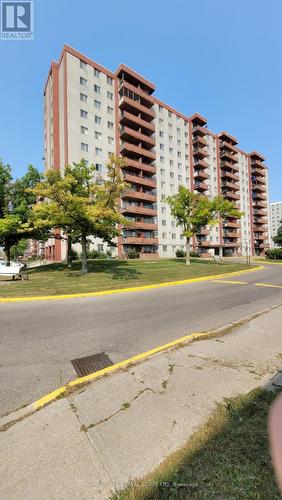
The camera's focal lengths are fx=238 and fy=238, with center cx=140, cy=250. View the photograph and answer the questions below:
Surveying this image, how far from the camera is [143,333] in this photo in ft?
19.4

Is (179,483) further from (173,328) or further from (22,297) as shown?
(22,297)

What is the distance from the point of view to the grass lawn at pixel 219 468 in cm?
182

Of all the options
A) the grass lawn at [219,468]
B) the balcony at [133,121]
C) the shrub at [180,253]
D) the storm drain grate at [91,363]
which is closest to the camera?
the grass lawn at [219,468]

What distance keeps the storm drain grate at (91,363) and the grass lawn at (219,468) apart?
6.98 ft

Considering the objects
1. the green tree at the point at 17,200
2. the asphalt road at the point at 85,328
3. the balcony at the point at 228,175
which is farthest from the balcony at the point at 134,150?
the asphalt road at the point at 85,328

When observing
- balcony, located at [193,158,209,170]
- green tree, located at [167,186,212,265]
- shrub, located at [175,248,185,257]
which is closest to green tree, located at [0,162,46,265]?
green tree, located at [167,186,212,265]

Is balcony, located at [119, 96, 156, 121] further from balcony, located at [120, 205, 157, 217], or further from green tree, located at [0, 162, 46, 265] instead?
green tree, located at [0, 162, 46, 265]

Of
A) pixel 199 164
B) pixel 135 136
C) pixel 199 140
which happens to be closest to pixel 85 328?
pixel 135 136

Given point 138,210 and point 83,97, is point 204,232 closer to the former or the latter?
point 138,210

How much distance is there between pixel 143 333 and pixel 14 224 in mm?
16393

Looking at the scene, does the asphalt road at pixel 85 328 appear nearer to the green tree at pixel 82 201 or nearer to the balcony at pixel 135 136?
the green tree at pixel 82 201

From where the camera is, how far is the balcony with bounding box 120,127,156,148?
4409 centimetres

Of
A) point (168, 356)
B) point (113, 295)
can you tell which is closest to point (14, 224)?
point (113, 295)

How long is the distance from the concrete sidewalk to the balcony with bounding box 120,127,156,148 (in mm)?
46415
